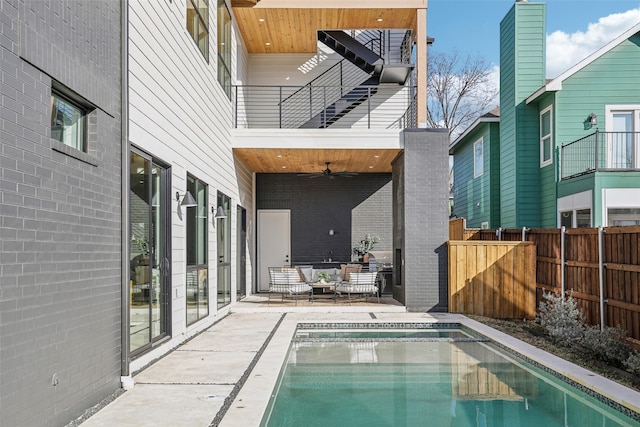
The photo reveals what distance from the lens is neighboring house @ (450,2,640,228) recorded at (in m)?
11.8

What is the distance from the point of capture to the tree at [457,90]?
26.2 m

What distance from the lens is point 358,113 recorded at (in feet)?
49.8

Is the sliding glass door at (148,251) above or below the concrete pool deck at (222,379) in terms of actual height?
above

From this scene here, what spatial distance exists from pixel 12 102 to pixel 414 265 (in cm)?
882

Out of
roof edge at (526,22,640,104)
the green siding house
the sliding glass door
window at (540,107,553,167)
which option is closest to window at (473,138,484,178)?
the green siding house

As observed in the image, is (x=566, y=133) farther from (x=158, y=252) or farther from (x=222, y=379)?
(x=222, y=379)

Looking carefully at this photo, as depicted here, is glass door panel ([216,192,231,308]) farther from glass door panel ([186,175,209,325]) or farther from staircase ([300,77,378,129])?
staircase ([300,77,378,129])

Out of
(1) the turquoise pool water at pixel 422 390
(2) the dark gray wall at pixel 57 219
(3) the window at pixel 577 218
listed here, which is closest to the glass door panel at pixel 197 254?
(1) the turquoise pool water at pixel 422 390

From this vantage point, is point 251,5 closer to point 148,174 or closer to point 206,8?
point 206,8

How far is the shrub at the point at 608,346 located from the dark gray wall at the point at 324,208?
8988 millimetres

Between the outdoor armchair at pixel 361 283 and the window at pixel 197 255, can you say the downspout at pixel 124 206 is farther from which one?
the outdoor armchair at pixel 361 283

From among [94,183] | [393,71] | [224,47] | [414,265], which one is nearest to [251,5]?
[224,47]

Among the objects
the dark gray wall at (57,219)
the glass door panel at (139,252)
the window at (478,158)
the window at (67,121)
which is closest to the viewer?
the dark gray wall at (57,219)

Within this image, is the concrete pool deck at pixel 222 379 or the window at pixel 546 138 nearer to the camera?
the concrete pool deck at pixel 222 379
